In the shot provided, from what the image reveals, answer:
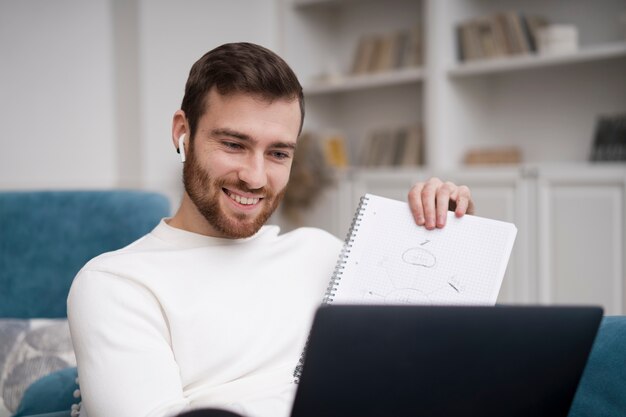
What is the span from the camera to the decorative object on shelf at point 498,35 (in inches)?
136

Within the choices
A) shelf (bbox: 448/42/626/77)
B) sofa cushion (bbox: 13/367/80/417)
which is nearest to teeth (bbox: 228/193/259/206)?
sofa cushion (bbox: 13/367/80/417)

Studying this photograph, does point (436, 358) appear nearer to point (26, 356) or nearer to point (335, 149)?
point (26, 356)

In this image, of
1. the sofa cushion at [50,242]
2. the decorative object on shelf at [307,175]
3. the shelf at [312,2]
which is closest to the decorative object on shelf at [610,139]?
the decorative object on shelf at [307,175]

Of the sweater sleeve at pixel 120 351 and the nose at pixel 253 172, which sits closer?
the sweater sleeve at pixel 120 351

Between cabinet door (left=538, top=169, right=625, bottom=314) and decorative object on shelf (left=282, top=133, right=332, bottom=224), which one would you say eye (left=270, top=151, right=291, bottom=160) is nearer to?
cabinet door (left=538, top=169, right=625, bottom=314)

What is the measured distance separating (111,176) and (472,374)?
3304 millimetres

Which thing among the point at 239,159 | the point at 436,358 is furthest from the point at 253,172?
the point at 436,358

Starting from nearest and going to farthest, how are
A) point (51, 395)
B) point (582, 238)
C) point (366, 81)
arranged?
point (51, 395), point (582, 238), point (366, 81)

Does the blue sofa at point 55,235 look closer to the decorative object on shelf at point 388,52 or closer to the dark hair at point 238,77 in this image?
the dark hair at point 238,77

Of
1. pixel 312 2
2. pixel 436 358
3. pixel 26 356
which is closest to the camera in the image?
pixel 436 358

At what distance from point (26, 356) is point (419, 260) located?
0.99 m

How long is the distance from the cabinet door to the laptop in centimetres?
243

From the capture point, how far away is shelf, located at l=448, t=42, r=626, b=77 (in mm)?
3170

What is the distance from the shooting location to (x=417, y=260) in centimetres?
117
